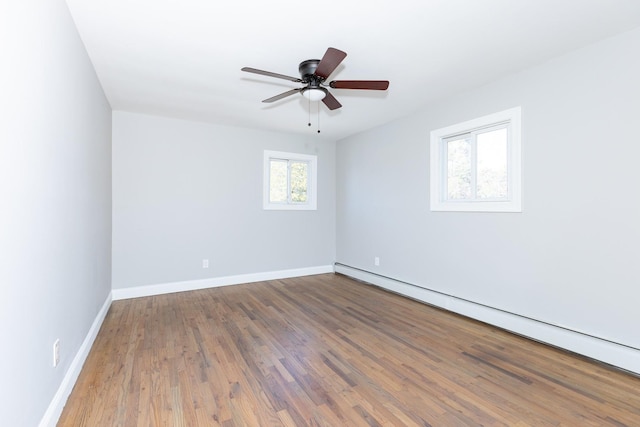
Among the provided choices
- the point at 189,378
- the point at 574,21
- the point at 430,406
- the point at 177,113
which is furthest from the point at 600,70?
the point at 177,113

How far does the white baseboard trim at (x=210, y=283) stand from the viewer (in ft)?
12.9

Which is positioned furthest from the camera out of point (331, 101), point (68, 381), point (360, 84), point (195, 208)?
point (195, 208)

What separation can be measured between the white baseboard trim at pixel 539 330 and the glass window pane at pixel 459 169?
1.22 metres

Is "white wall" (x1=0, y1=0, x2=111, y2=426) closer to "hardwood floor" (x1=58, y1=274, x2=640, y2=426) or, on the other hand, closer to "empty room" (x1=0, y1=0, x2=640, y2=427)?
"empty room" (x1=0, y1=0, x2=640, y2=427)

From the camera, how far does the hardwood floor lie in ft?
5.52

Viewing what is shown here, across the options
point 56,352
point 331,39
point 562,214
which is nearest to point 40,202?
point 56,352

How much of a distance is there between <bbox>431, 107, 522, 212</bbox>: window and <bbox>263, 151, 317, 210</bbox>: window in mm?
2273

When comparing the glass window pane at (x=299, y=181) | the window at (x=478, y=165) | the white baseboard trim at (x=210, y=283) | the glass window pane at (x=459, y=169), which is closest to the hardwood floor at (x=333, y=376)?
the white baseboard trim at (x=210, y=283)

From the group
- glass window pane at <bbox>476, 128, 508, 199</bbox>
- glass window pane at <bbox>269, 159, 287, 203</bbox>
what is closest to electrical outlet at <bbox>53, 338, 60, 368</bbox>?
glass window pane at <bbox>269, 159, 287, 203</bbox>

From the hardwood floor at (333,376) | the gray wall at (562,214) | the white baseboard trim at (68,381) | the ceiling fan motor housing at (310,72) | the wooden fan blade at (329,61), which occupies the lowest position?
the hardwood floor at (333,376)

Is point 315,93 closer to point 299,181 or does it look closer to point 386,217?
point 386,217

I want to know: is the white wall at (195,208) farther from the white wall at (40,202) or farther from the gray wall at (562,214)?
the gray wall at (562,214)

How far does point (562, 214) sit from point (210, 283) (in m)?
4.29

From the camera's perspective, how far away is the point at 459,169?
3.51 metres
